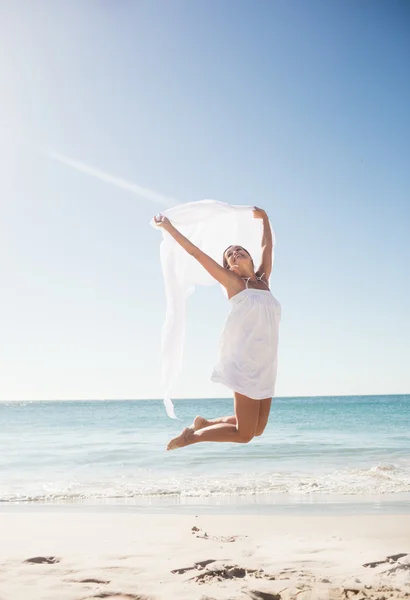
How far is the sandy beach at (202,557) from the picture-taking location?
561 cm

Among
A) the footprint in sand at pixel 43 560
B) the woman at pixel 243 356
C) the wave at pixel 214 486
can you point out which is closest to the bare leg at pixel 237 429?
the woman at pixel 243 356

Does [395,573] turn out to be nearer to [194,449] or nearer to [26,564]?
[26,564]

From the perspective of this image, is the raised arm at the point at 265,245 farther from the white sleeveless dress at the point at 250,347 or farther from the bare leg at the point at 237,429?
the bare leg at the point at 237,429

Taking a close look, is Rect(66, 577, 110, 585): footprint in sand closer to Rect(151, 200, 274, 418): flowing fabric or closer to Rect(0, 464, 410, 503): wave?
Rect(151, 200, 274, 418): flowing fabric

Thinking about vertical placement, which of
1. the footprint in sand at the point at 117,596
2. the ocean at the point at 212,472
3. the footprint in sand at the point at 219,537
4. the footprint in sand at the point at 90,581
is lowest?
the ocean at the point at 212,472

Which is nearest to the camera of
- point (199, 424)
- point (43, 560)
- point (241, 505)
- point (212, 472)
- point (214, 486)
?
point (199, 424)

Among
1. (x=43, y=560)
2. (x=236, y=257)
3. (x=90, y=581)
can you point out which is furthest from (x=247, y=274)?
(x=43, y=560)

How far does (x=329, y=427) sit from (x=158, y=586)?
25344 mm

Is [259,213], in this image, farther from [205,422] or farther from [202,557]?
[202,557]

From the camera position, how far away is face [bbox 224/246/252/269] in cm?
494

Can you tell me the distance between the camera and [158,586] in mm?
5816

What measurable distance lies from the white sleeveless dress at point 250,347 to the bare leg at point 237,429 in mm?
81

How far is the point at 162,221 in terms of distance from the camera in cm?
489

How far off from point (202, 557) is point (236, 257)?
3688mm
